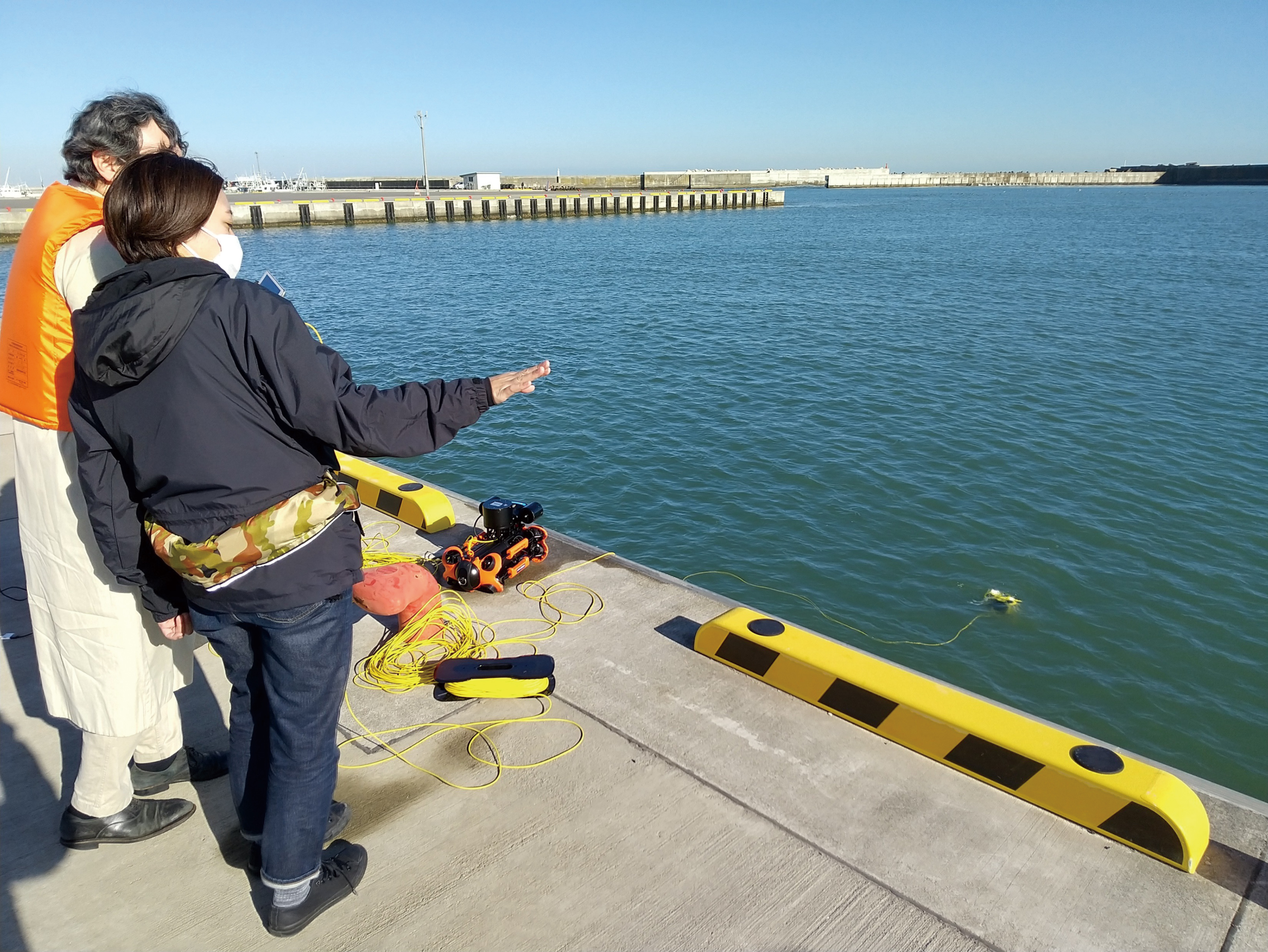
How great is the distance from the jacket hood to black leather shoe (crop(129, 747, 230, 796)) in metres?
1.91

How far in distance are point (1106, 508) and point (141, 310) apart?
1072 cm

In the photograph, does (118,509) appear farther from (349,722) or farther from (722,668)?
(722,668)

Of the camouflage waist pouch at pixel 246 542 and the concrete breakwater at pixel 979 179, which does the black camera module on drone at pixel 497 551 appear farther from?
the concrete breakwater at pixel 979 179

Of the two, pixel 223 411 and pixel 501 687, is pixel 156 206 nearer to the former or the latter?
pixel 223 411

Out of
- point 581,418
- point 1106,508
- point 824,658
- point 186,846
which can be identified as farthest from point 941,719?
point 581,418

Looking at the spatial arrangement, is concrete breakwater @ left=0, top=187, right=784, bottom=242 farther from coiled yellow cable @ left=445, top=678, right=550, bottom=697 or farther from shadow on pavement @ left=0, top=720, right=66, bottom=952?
coiled yellow cable @ left=445, top=678, right=550, bottom=697

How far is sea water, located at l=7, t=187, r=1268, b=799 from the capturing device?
712 centimetres

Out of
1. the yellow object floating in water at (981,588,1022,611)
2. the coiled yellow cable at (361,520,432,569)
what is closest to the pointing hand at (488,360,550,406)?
the coiled yellow cable at (361,520,432,569)

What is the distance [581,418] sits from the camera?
13.7m

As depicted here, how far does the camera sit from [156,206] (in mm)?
1996

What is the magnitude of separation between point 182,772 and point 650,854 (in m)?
1.97

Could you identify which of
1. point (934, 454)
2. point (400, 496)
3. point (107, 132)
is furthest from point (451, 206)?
point (107, 132)

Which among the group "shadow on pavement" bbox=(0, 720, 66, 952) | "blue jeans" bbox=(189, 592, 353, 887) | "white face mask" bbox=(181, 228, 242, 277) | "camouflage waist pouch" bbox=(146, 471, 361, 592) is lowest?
"shadow on pavement" bbox=(0, 720, 66, 952)

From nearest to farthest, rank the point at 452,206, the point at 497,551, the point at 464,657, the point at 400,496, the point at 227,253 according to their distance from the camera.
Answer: the point at 227,253, the point at 464,657, the point at 497,551, the point at 400,496, the point at 452,206
